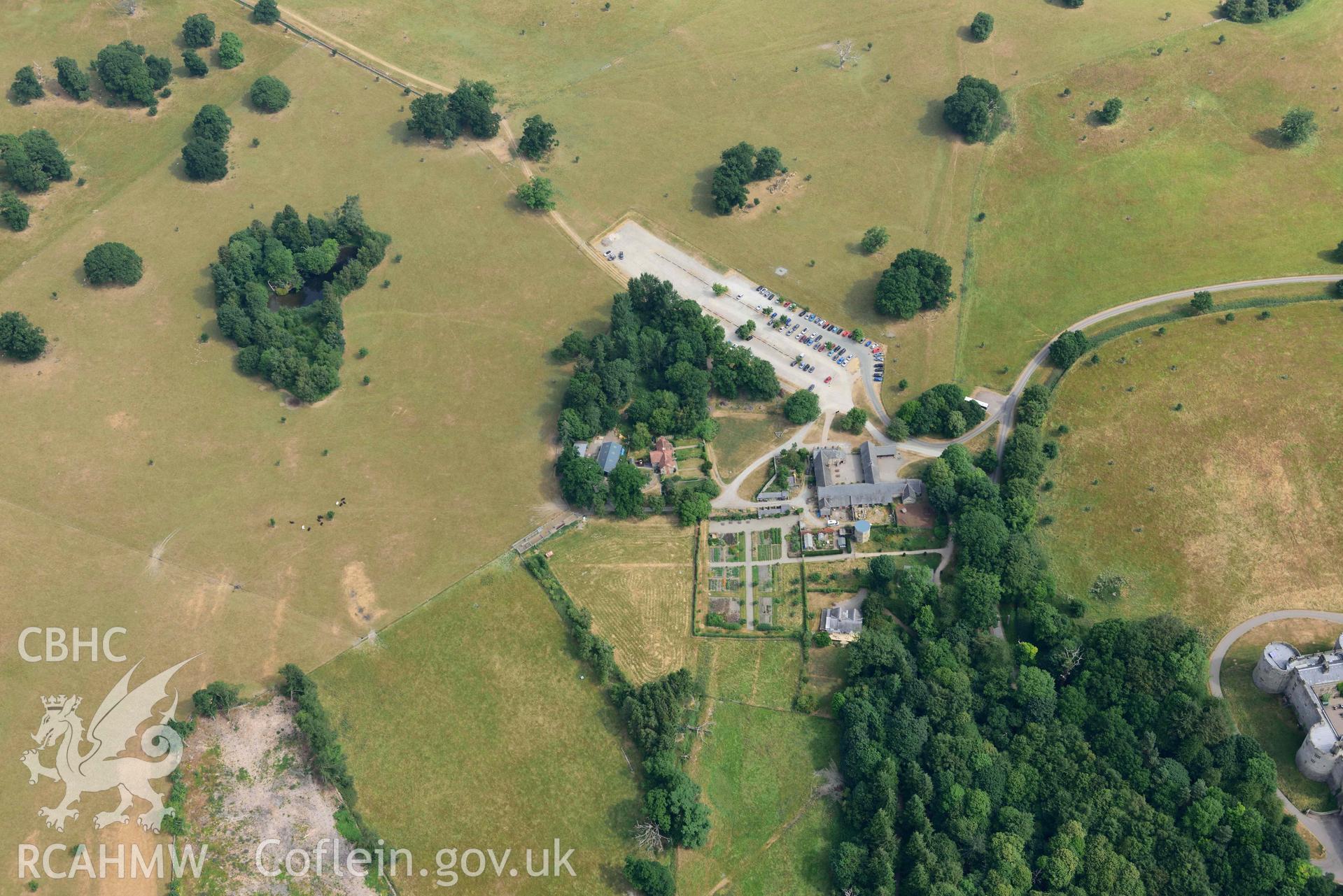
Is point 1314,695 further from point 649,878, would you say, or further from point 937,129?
point 937,129

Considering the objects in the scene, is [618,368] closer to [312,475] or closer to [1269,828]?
[312,475]

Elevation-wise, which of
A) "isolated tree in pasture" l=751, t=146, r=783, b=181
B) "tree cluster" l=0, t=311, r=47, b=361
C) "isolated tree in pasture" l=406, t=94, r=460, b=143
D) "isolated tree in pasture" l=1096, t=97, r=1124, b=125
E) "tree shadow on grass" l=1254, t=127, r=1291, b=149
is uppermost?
"isolated tree in pasture" l=406, t=94, r=460, b=143

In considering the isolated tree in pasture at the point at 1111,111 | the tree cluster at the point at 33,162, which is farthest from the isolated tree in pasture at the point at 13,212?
the isolated tree in pasture at the point at 1111,111

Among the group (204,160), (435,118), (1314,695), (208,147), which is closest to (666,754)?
(1314,695)

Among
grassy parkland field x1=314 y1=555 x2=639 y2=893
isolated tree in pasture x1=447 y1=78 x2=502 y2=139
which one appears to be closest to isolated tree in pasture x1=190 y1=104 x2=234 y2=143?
isolated tree in pasture x1=447 y1=78 x2=502 y2=139

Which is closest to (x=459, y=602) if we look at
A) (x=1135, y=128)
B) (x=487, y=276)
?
(x=487, y=276)

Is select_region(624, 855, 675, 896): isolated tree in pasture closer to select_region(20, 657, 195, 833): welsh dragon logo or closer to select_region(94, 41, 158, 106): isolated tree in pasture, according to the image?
select_region(20, 657, 195, 833): welsh dragon logo
